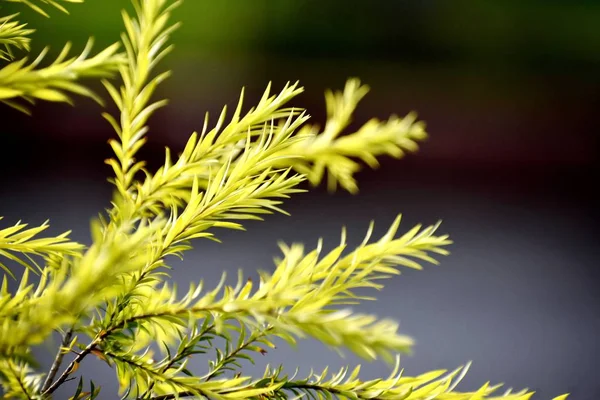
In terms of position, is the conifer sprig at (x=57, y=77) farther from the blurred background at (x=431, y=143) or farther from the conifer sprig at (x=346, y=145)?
the blurred background at (x=431, y=143)

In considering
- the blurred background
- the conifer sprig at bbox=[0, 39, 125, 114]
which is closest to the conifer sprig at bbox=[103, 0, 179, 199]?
the conifer sprig at bbox=[0, 39, 125, 114]

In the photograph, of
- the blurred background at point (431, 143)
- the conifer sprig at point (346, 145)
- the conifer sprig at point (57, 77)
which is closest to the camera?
the conifer sprig at point (57, 77)

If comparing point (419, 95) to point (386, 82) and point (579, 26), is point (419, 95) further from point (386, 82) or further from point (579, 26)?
point (579, 26)

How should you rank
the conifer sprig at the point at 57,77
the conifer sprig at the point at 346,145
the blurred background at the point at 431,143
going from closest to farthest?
the conifer sprig at the point at 57,77, the conifer sprig at the point at 346,145, the blurred background at the point at 431,143

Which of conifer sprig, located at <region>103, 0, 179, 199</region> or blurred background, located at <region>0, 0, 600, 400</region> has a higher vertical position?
blurred background, located at <region>0, 0, 600, 400</region>

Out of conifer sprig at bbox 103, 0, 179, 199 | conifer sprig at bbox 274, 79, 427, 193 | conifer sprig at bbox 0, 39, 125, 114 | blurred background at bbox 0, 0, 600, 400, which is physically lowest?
conifer sprig at bbox 0, 39, 125, 114

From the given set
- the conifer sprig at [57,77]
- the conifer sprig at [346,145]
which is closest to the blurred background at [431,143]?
the conifer sprig at [346,145]

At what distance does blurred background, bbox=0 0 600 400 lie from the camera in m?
2.08

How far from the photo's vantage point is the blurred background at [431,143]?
2.08 metres

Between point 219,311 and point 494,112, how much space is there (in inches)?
126

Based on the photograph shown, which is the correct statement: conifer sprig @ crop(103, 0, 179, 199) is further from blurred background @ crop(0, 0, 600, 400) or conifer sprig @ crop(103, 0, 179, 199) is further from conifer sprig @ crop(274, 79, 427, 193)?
blurred background @ crop(0, 0, 600, 400)

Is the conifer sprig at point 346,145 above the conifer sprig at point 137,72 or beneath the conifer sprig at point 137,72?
above

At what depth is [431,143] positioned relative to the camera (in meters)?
3.07

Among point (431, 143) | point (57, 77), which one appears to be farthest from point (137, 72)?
point (431, 143)
